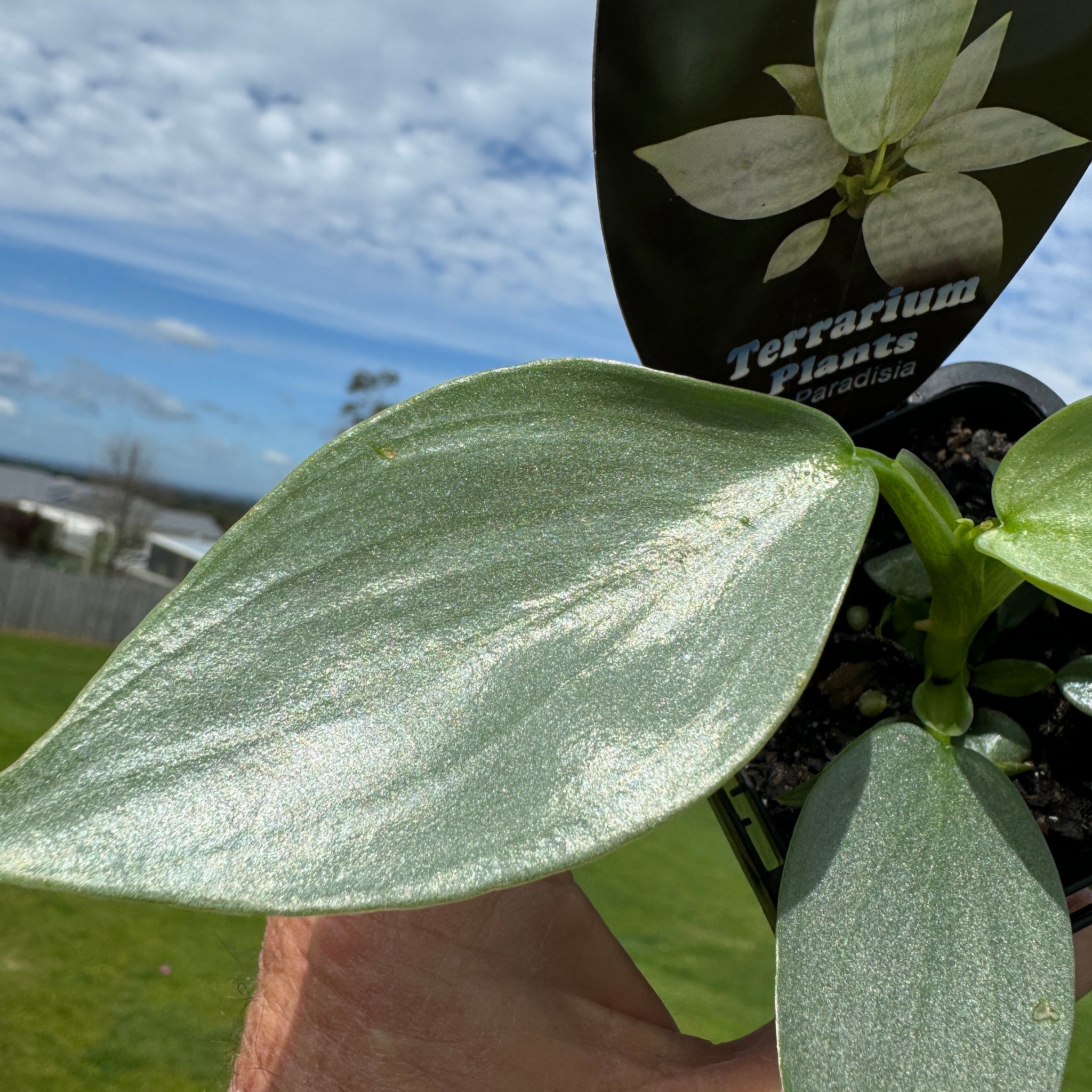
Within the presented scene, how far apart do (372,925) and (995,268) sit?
1.12 feet

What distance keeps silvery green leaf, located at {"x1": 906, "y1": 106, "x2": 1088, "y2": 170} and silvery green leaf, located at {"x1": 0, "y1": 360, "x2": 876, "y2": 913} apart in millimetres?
109

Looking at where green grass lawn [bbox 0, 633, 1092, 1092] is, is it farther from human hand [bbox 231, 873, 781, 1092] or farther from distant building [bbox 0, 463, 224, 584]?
distant building [bbox 0, 463, 224, 584]

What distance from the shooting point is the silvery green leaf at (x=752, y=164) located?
0.24 meters

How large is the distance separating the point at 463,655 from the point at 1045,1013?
0.17 m

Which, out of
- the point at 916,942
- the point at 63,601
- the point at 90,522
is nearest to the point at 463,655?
the point at 916,942

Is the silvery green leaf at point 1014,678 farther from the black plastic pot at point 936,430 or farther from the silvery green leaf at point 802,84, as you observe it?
the silvery green leaf at point 802,84

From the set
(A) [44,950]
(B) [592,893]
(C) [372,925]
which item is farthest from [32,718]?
(C) [372,925]

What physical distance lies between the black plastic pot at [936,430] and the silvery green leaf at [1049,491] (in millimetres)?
131

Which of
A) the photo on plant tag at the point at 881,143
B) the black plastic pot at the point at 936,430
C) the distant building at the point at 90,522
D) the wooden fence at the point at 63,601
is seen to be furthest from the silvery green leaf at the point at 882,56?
the distant building at the point at 90,522

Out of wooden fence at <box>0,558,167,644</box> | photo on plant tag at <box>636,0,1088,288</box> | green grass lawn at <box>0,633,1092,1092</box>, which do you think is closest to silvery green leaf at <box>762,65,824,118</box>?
photo on plant tag at <box>636,0,1088,288</box>

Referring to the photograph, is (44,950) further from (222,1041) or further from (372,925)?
(372,925)

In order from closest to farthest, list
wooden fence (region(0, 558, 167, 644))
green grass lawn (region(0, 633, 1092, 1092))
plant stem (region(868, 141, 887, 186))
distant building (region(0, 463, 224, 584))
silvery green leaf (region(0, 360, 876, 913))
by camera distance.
Result: silvery green leaf (region(0, 360, 876, 913)), plant stem (region(868, 141, 887, 186)), green grass lawn (region(0, 633, 1092, 1092)), wooden fence (region(0, 558, 167, 644)), distant building (region(0, 463, 224, 584))

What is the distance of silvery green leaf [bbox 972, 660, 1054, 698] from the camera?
32 cm

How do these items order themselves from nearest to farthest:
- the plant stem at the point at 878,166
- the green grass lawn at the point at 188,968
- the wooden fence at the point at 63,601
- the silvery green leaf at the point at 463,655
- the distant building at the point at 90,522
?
the silvery green leaf at the point at 463,655 < the plant stem at the point at 878,166 < the green grass lawn at the point at 188,968 < the wooden fence at the point at 63,601 < the distant building at the point at 90,522
